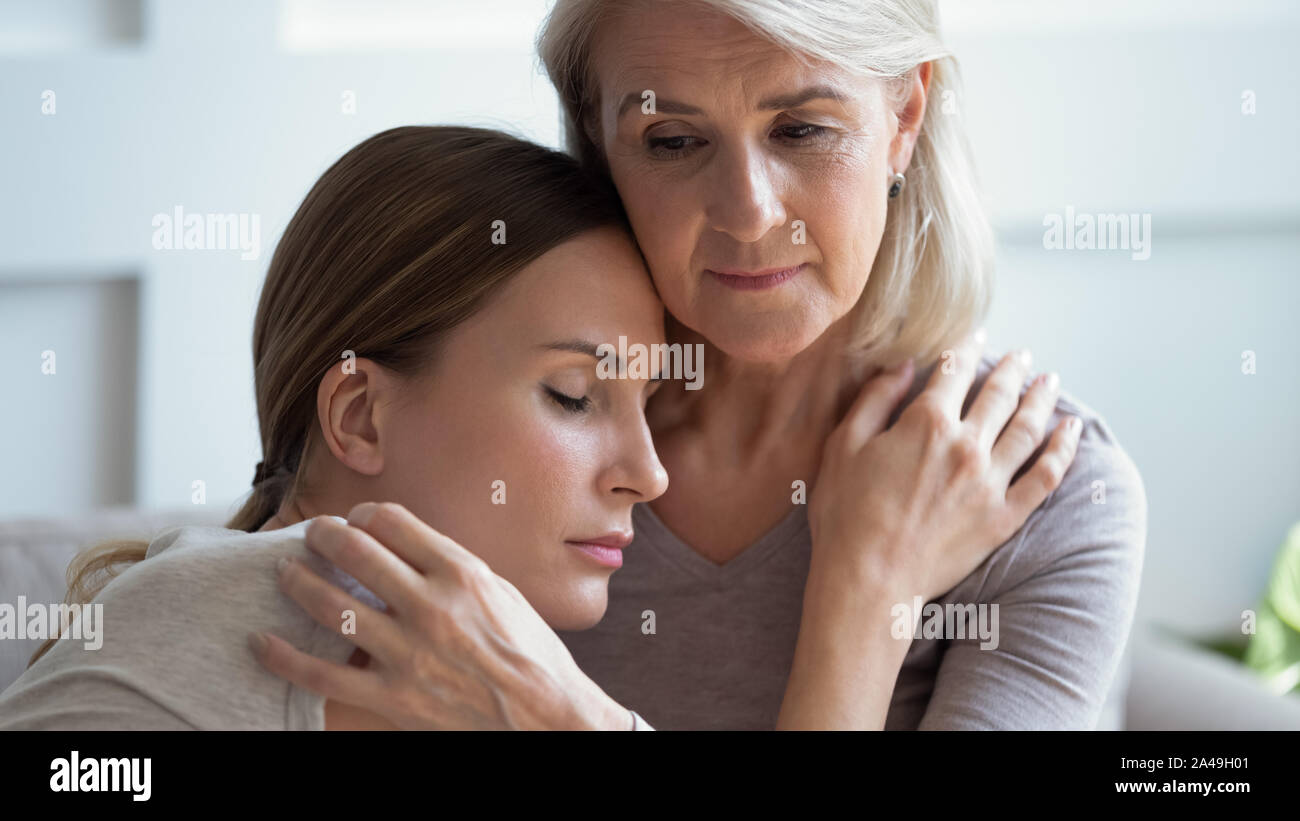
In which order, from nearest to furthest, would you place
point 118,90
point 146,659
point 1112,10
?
point 146,659 < point 118,90 < point 1112,10

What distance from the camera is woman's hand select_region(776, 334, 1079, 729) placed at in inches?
41.1

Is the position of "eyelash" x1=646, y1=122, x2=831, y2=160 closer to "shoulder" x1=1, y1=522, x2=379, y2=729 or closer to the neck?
the neck

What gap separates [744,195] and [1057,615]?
488 mm

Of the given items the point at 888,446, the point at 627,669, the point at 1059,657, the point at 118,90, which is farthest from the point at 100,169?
the point at 1059,657

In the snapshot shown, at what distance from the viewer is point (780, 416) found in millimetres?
1277

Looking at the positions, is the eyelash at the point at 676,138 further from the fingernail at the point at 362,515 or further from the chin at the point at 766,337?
the fingernail at the point at 362,515

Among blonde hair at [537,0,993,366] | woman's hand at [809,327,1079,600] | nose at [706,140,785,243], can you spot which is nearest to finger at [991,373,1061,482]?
woman's hand at [809,327,1079,600]

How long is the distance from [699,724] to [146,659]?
1.95ft

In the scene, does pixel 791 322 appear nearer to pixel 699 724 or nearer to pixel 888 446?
pixel 888 446

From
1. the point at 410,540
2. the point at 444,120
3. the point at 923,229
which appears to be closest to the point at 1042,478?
the point at 923,229

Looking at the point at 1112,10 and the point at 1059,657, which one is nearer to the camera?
the point at 1059,657

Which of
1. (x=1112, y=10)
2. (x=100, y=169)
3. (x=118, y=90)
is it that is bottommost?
(x=100, y=169)

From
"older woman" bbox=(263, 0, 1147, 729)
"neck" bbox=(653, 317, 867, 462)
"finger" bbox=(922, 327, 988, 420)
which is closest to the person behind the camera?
"older woman" bbox=(263, 0, 1147, 729)

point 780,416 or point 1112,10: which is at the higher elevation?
point 1112,10
